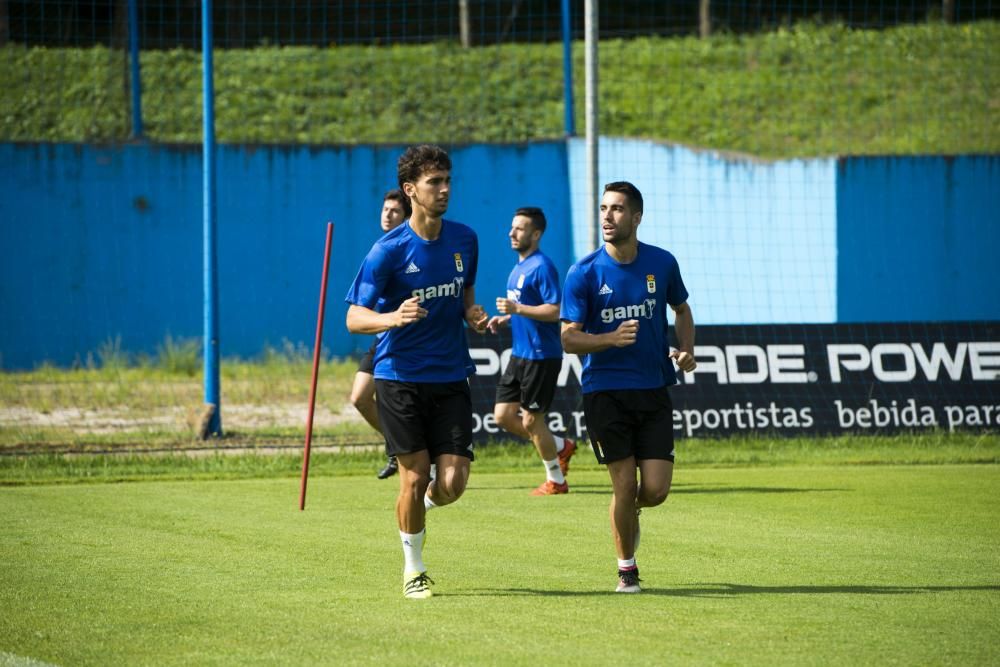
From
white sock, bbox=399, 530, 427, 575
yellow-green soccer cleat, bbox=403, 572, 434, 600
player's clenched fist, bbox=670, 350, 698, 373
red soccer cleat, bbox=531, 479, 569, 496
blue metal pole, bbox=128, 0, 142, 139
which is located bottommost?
red soccer cleat, bbox=531, 479, 569, 496

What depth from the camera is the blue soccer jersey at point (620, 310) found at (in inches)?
298

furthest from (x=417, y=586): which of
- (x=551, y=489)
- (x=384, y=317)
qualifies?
(x=551, y=489)

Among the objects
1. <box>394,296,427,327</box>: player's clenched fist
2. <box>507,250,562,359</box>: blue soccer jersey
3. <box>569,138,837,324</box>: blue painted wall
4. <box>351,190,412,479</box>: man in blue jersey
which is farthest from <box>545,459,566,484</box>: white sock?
<box>569,138,837,324</box>: blue painted wall

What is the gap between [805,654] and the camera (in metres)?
5.85

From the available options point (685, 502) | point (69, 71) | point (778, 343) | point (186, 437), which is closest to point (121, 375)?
point (186, 437)

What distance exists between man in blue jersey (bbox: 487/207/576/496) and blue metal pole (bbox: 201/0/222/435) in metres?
4.56

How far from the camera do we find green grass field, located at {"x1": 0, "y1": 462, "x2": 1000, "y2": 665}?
6.05m

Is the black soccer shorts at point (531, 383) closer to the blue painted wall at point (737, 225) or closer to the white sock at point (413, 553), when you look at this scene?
the white sock at point (413, 553)

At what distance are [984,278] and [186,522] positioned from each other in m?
16.3

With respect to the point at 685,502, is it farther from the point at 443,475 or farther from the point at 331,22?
the point at 331,22

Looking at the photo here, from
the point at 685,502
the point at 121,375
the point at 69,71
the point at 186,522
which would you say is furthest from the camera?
the point at 69,71

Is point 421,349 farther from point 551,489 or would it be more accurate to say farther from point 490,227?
point 490,227

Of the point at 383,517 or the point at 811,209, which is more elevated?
the point at 811,209

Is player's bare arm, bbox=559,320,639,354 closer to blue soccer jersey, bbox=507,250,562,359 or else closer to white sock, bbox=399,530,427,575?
white sock, bbox=399,530,427,575
